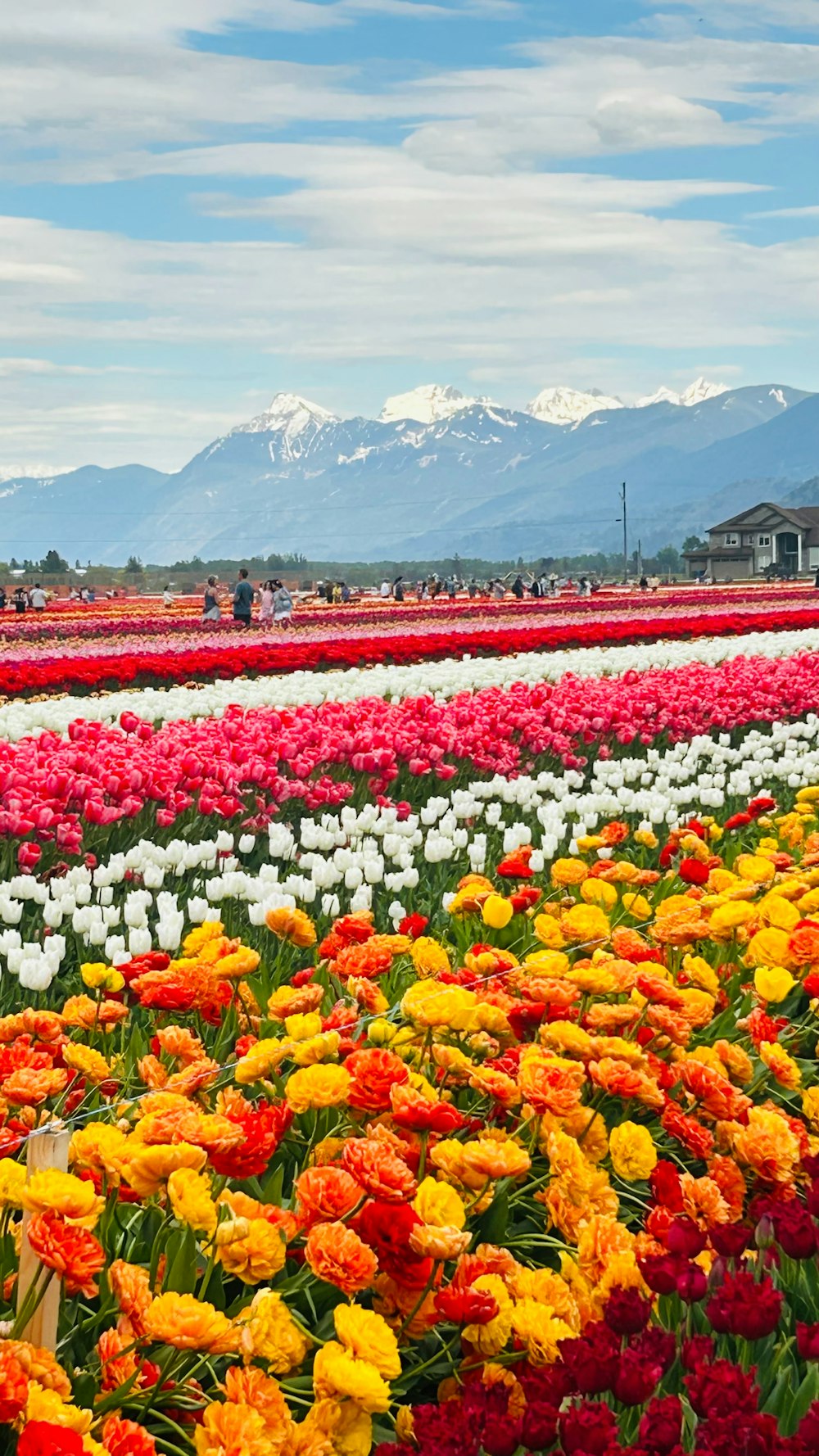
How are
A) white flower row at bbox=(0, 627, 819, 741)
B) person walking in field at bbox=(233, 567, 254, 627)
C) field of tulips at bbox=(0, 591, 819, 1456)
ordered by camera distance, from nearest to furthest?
field of tulips at bbox=(0, 591, 819, 1456) → white flower row at bbox=(0, 627, 819, 741) → person walking in field at bbox=(233, 567, 254, 627)

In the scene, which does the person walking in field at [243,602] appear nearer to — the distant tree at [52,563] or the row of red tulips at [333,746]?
the row of red tulips at [333,746]

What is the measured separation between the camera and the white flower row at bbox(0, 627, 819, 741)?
43.3 ft

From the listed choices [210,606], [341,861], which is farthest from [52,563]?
[341,861]

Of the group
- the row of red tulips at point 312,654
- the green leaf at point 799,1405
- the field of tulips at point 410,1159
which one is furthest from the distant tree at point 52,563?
the green leaf at point 799,1405

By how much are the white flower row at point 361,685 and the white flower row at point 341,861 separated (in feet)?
12.0

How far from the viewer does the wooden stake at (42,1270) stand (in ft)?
8.90

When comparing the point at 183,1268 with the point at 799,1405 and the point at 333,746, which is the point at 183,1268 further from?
the point at 333,746

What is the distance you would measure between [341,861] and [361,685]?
858 centimetres

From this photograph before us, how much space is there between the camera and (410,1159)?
3275 millimetres

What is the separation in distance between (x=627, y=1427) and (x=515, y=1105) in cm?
128

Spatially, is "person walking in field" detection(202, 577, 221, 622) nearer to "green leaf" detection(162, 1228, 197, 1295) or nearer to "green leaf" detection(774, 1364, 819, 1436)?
"green leaf" detection(162, 1228, 197, 1295)

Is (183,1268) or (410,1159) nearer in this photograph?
(183,1268)

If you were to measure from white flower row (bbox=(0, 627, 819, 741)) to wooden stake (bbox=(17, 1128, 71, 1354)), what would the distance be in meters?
9.17

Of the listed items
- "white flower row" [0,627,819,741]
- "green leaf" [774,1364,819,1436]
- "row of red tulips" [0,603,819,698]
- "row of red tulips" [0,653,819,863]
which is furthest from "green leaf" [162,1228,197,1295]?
"row of red tulips" [0,603,819,698]
